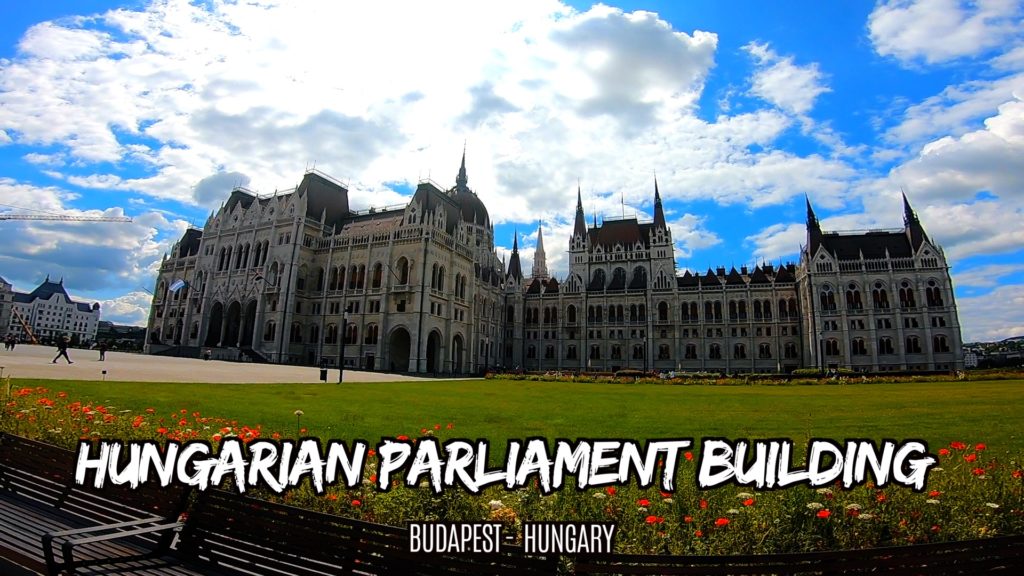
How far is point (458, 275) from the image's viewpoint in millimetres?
65312

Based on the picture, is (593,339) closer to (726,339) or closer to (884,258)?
(726,339)

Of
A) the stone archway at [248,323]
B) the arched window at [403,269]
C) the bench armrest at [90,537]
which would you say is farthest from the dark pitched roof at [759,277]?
the bench armrest at [90,537]

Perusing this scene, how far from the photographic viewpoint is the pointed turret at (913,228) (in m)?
70.6

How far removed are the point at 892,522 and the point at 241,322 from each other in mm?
68993

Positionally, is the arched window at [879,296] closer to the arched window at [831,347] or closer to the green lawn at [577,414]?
the arched window at [831,347]

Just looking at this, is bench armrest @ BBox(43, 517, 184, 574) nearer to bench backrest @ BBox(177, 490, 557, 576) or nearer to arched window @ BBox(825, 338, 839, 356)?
bench backrest @ BBox(177, 490, 557, 576)

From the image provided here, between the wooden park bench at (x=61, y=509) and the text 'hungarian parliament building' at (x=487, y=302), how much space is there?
48.6m

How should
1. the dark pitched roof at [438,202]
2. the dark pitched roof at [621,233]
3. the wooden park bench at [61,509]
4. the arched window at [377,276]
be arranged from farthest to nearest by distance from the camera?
the dark pitched roof at [621,233], the dark pitched roof at [438,202], the arched window at [377,276], the wooden park bench at [61,509]

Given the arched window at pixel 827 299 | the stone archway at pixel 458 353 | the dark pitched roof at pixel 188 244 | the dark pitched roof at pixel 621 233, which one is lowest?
the stone archway at pixel 458 353

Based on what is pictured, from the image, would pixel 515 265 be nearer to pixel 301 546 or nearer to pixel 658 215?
pixel 658 215

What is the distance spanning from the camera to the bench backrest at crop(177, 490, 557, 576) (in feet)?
13.3

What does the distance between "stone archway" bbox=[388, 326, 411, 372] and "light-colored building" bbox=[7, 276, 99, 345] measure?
117591mm

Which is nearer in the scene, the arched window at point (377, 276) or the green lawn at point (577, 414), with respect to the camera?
the green lawn at point (577, 414)

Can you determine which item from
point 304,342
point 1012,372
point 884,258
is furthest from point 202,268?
point 884,258
